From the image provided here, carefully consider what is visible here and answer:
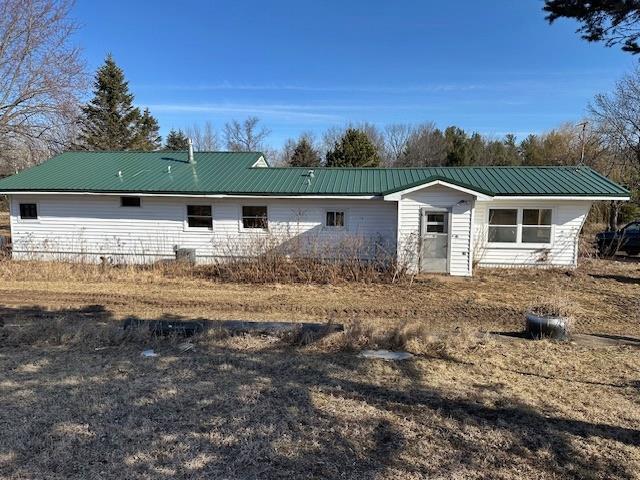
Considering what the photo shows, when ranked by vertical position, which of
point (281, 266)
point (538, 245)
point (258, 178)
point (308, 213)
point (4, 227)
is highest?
point (258, 178)

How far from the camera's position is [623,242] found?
18.7m

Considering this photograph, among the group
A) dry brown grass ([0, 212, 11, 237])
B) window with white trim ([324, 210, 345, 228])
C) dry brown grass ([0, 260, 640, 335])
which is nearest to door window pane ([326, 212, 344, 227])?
window with white trim ([324, 210, 345, 228])

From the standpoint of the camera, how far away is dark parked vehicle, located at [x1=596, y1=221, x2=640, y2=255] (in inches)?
730

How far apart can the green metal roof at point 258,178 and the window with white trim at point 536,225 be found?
87 centimetres

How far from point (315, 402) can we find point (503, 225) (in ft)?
40.3

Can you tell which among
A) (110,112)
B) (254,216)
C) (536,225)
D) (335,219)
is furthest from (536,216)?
(110,112)

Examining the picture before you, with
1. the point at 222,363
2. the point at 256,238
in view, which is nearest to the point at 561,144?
the point at 256,238

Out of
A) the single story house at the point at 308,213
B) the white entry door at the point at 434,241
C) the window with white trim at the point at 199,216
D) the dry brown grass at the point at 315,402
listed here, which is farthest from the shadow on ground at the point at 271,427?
the window with white trim at the point at 199,216

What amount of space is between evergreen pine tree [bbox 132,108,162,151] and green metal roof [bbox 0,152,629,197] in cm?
2160

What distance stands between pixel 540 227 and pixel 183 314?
1194cm

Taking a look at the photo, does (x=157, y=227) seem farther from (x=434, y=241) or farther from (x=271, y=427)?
(x=271, y=427)

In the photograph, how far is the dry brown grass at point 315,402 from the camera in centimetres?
339

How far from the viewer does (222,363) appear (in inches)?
224

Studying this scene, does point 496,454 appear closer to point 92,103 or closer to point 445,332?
point 445,332
